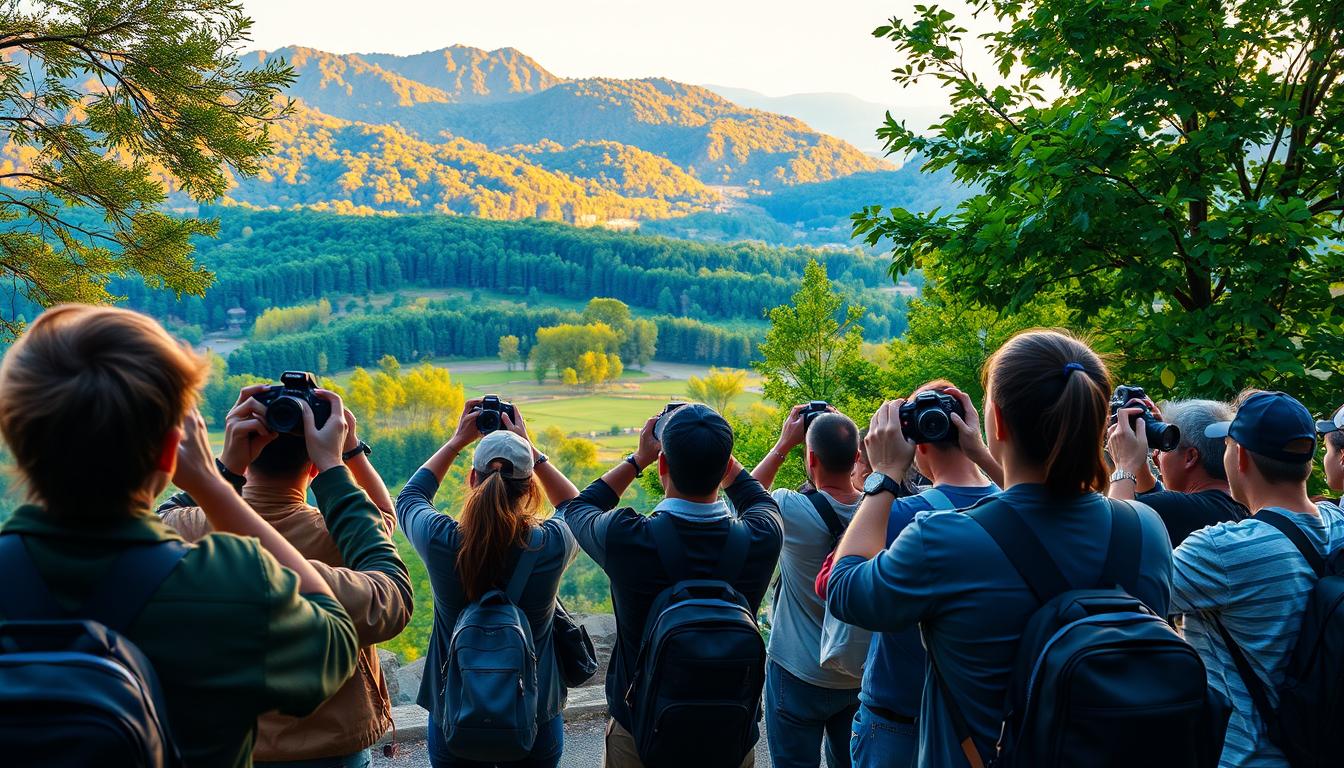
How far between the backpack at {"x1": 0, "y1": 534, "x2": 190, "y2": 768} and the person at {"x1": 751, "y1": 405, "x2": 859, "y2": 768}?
2.49 m

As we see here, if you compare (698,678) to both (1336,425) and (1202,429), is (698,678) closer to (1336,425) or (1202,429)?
(1202,429)

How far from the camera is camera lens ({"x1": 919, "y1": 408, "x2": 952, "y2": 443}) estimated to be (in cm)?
261

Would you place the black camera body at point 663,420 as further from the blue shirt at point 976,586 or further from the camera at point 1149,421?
the camera at point 1149,421

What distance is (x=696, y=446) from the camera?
3.08 metres

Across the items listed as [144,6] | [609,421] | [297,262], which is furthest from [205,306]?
[144,6]

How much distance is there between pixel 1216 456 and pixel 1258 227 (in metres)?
3.76

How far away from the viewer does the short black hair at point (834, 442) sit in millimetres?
3643

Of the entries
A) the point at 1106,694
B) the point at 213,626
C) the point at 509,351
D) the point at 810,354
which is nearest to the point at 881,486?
the point at 1106,694

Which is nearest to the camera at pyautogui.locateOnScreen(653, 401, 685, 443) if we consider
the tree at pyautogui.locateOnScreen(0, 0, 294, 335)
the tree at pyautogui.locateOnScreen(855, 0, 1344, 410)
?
the tree at pyautogui.locateOnScreen(855, 0, 1344, 410)

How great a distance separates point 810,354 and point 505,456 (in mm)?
22828

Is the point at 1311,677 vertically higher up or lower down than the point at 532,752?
higher up

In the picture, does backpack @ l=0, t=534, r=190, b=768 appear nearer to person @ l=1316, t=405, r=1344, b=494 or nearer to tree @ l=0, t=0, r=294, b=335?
person @ l=1316, t=405, r=1344, b=494

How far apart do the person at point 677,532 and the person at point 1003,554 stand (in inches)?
33.7

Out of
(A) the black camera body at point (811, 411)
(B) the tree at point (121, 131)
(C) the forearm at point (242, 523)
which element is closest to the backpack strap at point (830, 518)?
(A) the black camera body at point (811, 411)
